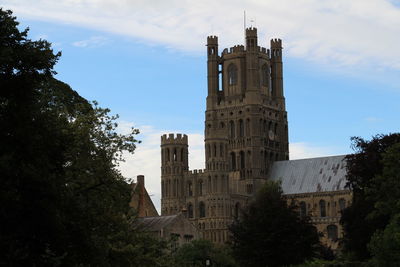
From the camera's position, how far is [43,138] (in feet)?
92.4

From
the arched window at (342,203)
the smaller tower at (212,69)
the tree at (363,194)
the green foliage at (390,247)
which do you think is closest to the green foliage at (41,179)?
the green foliage at (390,247)

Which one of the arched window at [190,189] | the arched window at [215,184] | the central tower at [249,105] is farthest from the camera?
the central tower at [249,105]

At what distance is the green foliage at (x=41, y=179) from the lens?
2628 cm

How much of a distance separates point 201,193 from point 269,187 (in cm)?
5636

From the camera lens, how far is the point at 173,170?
423 feet

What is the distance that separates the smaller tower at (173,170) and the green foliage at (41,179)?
94064 millimetres

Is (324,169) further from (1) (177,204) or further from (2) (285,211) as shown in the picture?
(2) (285,211)

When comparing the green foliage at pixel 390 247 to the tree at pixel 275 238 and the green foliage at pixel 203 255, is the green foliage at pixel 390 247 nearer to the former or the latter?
the tree at pixel 275 238

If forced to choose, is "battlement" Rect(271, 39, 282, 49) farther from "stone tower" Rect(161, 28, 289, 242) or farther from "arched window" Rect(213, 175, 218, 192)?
"arched window" Rect(213, 175, 218, 192)

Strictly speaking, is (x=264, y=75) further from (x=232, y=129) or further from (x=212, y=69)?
(x=232, y=129)

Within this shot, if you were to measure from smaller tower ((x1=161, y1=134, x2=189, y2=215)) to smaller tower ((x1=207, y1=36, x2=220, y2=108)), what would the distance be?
13.9 meters

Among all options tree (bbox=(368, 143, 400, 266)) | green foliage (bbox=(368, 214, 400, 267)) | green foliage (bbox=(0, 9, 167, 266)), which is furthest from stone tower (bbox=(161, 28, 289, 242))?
green foliage (bbox=(0, 9, 167, 266))

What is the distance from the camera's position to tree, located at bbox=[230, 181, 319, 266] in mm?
66750

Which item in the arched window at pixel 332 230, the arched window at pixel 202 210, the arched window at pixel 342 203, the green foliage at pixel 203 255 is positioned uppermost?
the arched window at pixel 342 203
